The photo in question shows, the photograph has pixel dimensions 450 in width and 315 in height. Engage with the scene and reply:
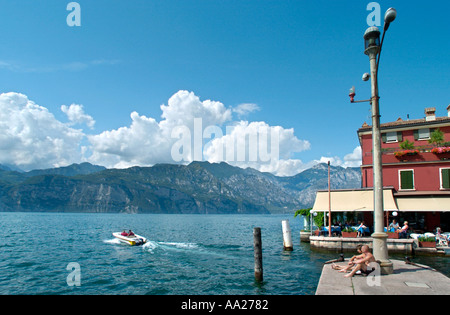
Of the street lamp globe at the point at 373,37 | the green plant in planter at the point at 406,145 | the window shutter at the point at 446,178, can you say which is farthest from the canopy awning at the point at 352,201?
the street lamp globe at the point at 373,37

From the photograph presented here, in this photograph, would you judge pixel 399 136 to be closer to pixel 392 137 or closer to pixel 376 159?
pixel 392 137

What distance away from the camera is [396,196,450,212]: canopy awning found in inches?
1103

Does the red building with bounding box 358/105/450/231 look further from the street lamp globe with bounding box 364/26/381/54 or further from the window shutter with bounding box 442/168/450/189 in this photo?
the street lamp globe with bounding box 364/26/381/54

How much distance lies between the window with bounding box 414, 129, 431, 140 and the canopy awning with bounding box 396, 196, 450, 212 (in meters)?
7.16

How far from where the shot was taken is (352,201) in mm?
30859

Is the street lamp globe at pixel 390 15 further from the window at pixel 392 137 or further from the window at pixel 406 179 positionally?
the window at pixel 392 137

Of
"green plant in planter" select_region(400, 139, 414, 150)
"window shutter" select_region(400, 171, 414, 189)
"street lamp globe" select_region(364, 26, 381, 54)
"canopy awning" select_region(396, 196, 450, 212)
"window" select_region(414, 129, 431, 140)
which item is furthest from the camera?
"window" select_region(414, 129, 431, 140)

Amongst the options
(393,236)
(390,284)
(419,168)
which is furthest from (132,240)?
(419,168)

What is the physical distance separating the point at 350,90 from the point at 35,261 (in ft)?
99.4

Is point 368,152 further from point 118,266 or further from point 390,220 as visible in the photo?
point 118,266

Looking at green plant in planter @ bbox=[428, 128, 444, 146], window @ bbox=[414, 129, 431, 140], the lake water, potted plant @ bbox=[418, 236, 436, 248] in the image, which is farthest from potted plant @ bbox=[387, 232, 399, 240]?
window @ bbox=[414, 129, 431, 140]

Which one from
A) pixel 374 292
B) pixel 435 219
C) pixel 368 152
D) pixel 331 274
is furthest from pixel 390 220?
pixel 374 292

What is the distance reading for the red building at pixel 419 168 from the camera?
29.8 m
